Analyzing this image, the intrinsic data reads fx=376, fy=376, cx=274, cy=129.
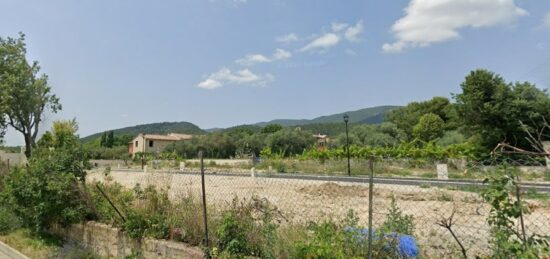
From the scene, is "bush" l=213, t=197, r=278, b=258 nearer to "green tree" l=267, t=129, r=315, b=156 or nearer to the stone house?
"green tree" l=267, t=129, r=315, b=156

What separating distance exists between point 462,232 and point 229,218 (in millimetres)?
5006

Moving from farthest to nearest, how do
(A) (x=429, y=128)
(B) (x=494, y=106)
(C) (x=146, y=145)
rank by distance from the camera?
1. (C) (x=146, y=145)
2. (A) (x=429, y=128)
3. (B) (x=494, y=106)

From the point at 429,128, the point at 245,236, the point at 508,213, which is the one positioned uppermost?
the point at 429,128

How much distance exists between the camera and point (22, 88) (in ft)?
76.2

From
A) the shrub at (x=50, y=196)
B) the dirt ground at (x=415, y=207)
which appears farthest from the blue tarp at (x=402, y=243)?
the shrub at (x=50, y=196)

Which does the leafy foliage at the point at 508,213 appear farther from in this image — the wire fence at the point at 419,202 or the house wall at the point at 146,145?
the house wall at the point at 146,145

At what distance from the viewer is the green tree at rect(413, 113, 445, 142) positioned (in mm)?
54625

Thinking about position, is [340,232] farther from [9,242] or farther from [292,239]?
[9,242]

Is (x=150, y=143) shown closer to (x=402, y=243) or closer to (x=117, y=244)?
(x=117, y=244)

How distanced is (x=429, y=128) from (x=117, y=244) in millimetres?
55234

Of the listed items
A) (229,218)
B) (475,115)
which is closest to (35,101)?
(229,218)

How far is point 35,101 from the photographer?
24000 millimetres

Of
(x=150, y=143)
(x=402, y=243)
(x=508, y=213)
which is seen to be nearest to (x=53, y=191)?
(x=402, y=243)

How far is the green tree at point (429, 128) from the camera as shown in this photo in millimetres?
54625
